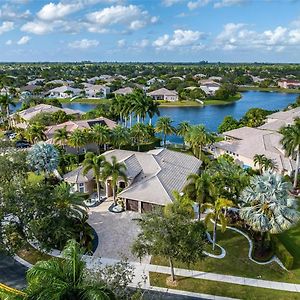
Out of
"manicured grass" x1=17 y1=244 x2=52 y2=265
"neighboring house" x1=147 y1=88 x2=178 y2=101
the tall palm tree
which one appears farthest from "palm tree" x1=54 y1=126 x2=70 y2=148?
"neighboring house" x1=147 y1=88 x2=178 y2=101

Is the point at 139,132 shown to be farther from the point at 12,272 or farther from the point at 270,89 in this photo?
the point at 270,89

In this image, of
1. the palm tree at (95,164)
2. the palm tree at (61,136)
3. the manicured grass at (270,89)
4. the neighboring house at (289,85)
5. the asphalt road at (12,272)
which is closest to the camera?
the asphalt road at (12,272)

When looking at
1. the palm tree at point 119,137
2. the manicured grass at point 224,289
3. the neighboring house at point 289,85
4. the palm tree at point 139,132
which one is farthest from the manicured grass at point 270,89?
the manicured grass at point 224,289

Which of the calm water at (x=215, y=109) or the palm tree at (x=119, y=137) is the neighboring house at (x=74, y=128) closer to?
the palm tree at (x=119, y=137)

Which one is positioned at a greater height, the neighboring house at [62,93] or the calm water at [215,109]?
Answer: the neighboring house at [62,93]

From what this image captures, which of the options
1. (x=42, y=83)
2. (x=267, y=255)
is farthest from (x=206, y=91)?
(x=267, y=255)

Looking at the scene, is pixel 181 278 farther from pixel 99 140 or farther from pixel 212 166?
pixel 99 140
